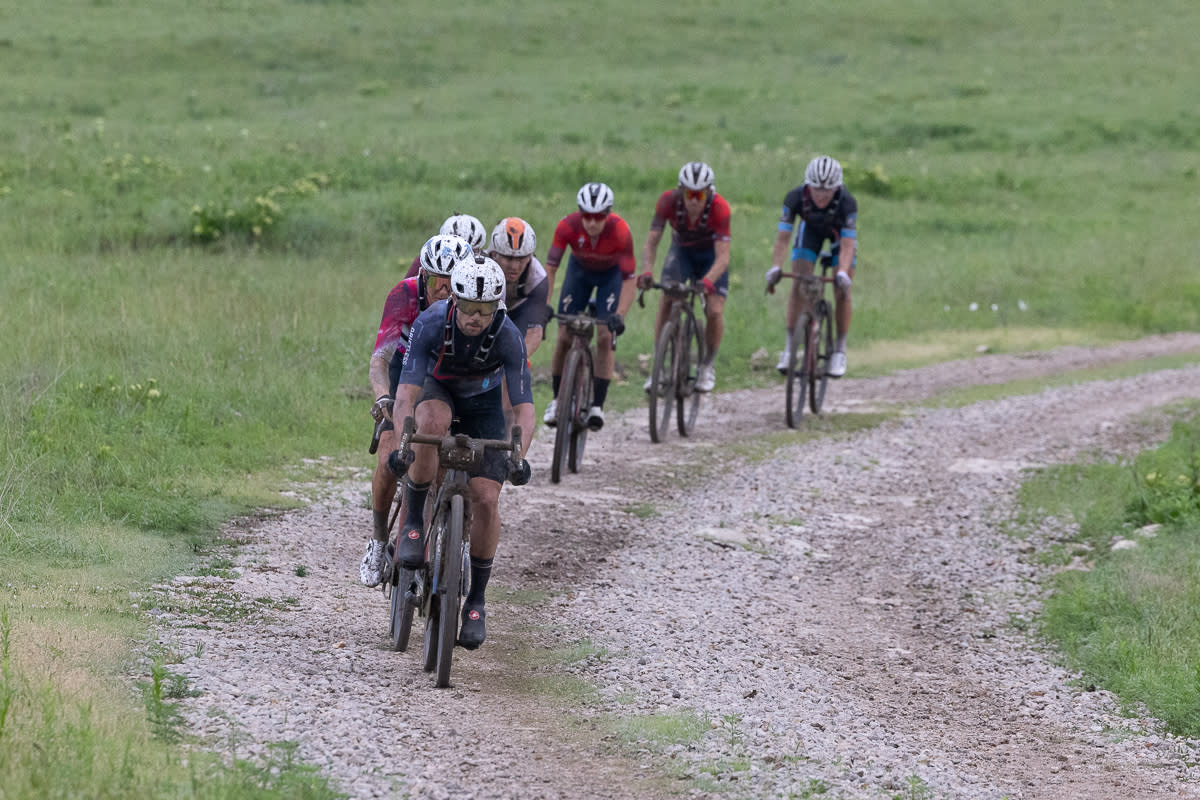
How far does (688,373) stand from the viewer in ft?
46.8

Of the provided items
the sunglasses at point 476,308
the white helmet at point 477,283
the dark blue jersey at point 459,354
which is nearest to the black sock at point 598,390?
the dark blue jersey at point 459,354

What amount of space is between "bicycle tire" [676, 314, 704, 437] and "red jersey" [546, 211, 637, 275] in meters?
1.77

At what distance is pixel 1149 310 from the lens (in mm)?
22953

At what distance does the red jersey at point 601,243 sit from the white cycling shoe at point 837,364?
143 inches

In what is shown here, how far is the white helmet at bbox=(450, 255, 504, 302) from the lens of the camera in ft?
23.3

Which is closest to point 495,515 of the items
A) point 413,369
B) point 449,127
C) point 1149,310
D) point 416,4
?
point 413,369

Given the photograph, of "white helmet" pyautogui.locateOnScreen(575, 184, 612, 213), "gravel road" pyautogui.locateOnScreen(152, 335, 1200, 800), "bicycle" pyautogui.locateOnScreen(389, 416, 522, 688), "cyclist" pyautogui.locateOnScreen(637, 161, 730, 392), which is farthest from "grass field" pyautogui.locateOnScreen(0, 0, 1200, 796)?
"white helmet" pyautogui.locateOnScreen(575, 184, 612, 213)

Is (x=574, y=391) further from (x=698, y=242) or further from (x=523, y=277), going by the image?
(x=698, y=242)

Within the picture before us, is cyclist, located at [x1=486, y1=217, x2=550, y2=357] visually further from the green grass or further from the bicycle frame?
the green grass

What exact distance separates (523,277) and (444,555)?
12.4ft

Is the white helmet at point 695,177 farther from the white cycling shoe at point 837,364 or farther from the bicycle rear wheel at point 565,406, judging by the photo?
the white cycling shoe at point 837,364

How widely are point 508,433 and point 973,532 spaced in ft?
16.4

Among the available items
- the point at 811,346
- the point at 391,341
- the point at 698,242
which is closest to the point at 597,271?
the point at 698,242

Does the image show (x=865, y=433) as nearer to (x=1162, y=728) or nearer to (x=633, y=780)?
(x=1162, y=728)
